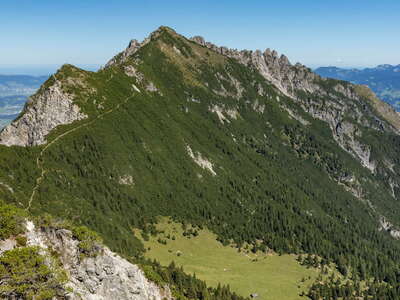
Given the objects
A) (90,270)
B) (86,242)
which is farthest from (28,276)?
(86,242)

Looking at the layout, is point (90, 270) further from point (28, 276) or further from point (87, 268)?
point (28, 276)

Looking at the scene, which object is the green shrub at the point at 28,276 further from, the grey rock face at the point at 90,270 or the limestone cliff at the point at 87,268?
the grey rock face at the point at 90,270

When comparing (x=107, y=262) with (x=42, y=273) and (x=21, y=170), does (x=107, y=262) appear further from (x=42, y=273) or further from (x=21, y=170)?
(x=21, y=170)

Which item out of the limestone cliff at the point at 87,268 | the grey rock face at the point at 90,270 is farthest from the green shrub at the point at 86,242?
the grey rock face at the point at 90,270

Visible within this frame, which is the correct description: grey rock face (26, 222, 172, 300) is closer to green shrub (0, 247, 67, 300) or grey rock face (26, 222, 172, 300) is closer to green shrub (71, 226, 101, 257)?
green shrub (71, 226, 101, 257)

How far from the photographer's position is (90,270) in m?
65.9

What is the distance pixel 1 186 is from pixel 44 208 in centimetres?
2066

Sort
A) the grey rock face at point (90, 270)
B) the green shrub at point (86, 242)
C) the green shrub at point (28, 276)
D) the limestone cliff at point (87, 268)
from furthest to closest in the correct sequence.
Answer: the green shrub at point (86, 242)
the grey rock face at point (90, 270)
the limestone cliff at point (87, 268)
the green shrub at point (28, 276)

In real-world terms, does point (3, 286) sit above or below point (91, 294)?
above

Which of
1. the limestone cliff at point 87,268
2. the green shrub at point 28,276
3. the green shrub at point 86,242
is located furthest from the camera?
the green shrub at point 86,242

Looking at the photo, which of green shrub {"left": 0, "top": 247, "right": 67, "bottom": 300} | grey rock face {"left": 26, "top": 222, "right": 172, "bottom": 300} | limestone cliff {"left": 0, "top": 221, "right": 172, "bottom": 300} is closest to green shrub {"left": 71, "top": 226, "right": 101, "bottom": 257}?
limestone cliff {"left": 0, "top": 221, "right": 172, "bottom": 300}

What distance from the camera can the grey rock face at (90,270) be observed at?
6312 centimetres

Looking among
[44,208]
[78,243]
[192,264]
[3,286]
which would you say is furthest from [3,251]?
[192,264]

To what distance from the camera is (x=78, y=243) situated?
6694cm
